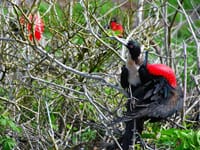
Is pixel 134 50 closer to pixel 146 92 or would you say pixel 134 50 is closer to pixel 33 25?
pixel 146 92

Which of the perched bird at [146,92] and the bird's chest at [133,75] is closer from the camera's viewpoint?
the perched bird at [146,92]

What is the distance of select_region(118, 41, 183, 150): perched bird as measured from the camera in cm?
395

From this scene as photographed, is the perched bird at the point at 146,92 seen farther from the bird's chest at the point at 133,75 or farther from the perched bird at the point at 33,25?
the perched bird at the point at 33,25

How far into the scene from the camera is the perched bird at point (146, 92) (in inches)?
155

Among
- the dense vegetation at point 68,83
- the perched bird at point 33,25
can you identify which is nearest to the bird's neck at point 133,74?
the dense vegetation at point 68,83

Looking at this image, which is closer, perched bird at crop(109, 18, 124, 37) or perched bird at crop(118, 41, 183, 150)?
perched bird at crop(118, 41, 183, 150)

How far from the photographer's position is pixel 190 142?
3502 millimetres

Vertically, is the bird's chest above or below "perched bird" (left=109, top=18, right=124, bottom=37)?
below

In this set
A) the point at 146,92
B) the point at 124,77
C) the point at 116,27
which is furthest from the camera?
the point at 116,27

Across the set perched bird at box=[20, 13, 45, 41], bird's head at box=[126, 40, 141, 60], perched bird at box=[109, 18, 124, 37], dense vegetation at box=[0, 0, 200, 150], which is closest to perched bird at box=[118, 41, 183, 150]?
bird's head at box=[126, 40, 141, 60]

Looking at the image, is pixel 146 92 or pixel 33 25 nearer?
pixel 146 92

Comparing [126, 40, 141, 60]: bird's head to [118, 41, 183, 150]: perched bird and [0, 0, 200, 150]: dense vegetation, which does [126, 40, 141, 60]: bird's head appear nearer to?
[118, 41, 183, 150]: perched bird

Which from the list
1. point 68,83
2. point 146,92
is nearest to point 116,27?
point 68,83

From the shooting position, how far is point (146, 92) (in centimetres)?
400
